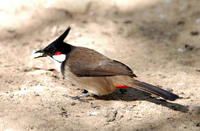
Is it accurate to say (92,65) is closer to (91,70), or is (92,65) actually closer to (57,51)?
(91,70)

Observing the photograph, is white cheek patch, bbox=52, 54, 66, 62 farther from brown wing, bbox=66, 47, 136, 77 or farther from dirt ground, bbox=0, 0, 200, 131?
dirt ground, bbox=0, 0, 200, 131

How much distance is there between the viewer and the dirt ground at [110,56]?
146 inches

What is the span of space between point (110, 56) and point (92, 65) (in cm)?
120

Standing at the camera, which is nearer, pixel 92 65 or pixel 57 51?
pixel 92 65

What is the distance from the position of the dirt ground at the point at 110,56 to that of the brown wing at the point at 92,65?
353 mm

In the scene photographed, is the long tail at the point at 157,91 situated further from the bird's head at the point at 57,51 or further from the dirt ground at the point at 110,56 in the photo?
the bird's head at the point at 57,51

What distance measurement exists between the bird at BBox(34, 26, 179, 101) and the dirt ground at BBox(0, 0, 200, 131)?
0.21m

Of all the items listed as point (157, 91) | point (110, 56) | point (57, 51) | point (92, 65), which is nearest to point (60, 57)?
point (57, 51)

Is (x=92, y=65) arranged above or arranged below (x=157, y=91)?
above

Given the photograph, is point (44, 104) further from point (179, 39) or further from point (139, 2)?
point (139, 2)

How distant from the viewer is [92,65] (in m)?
4.31

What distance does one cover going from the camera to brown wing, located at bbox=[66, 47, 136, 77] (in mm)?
4211

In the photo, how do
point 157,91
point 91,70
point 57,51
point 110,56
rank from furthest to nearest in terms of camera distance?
point 110,56
point 57,51
point 91,70
point 157,91

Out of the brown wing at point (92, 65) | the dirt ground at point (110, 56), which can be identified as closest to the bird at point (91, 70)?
the brown wing at point (92, 65)
